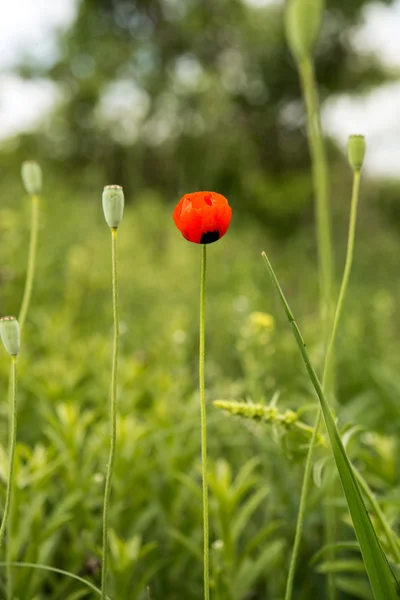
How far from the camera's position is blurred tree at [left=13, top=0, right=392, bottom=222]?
641cm

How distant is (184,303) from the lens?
8.59 ft

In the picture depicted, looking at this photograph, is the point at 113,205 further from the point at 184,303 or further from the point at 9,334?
the point at 184,303

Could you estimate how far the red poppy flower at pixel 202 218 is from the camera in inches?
20.6

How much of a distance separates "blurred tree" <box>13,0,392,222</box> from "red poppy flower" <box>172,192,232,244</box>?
5747 mm

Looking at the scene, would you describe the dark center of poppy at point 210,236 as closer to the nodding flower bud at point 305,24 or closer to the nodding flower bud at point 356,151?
the nodding flower bud at point 356,151

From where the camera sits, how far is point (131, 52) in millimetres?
6684

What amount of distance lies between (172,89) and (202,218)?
6.27m

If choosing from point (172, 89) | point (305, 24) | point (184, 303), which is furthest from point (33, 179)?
point (172, 89)

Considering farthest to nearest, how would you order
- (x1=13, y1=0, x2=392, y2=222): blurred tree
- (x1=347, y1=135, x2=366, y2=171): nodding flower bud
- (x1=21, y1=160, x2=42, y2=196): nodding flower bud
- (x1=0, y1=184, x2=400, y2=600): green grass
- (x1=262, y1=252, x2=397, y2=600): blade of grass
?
(x1=13, y1=0, x2=392, y2=222): blurred tree
(x1=0, y1=184, x2=400, y2=600): green grass
(x1=21, y1=160, x2=42, y2=196): nodding flower bud
(x1=347, y1=135, x2=366, y2=171): nodding flower bud
(x1=262, y1=252, x2=397, y2=600): blade of grass

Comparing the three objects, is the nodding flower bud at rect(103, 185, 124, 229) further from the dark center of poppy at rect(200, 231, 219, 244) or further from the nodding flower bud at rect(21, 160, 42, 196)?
the nodding flower bud at rect(21, 160, 42, 196)

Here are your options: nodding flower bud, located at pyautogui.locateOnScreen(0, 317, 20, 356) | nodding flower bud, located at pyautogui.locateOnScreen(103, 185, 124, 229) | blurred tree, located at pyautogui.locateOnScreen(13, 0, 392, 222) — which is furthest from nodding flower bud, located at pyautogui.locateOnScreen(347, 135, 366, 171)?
→ blurred tree, located at pyautogui.locateOnScreen(13, 0, 392, 222)

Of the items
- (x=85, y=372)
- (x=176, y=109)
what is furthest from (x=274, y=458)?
(x=176, y=109)

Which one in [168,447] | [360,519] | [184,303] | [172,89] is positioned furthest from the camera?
[172,89]

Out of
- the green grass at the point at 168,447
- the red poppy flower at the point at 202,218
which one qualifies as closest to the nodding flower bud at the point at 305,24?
the red poppy flower at the point at 202,218
